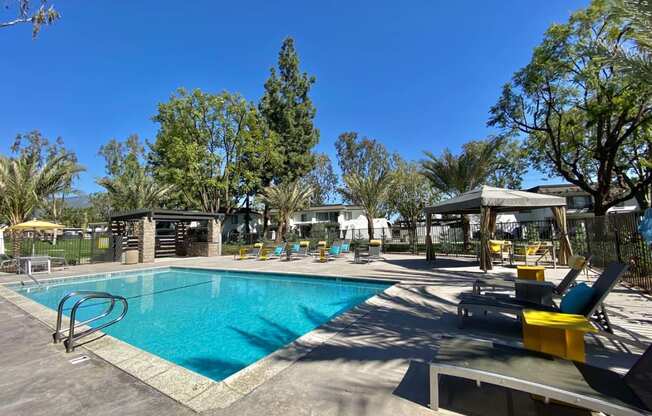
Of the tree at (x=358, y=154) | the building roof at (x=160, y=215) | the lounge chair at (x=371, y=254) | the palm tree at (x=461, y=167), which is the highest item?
the tree at (x=358, y=154)

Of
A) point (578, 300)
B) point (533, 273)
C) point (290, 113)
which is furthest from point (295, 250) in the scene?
point (290, 113)

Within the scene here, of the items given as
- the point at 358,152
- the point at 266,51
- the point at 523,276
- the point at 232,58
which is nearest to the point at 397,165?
the point at 358,152

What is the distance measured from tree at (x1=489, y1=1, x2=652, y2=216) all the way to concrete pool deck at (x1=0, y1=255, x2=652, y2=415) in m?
12.8

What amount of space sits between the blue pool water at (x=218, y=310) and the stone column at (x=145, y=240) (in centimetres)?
409

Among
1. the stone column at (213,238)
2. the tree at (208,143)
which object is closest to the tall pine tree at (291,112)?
the tree at (208,143)

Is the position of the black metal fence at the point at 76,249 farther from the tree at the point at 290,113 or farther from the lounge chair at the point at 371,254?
the tree at the point at 290,113

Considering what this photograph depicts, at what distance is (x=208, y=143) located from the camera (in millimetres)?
26078

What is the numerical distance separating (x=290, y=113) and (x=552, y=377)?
32.6m

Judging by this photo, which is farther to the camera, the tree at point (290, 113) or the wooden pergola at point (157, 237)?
the tree at point (290, 113)

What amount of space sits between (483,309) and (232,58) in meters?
23.2

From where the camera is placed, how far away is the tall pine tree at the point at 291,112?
32.3 m

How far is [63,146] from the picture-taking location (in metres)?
40.4

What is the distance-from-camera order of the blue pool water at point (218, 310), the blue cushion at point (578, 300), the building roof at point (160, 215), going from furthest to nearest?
the building roof at point (160, 215), the blue pool water at point (218, 310), the blue cushion at point (578, 300)

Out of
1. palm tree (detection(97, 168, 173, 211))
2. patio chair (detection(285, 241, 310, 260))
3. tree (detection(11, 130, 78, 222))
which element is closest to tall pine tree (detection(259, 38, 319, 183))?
palm tree (detection(97, 168, 173, 211))
